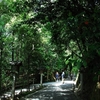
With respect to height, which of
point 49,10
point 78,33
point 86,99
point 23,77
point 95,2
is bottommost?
point 86,99

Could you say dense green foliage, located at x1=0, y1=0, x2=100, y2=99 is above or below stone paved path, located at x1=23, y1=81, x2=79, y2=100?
above

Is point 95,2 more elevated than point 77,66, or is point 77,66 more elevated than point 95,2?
point 95,2

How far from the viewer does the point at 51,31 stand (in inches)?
257

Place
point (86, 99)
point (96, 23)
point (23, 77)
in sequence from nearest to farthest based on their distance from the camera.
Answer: point (96, 23) < point (86, 99) < point (23, 77)

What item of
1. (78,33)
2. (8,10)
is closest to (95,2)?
(78,33)

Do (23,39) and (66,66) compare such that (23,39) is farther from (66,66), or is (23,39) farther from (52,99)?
(66,66)

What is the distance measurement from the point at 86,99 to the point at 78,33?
12247 millimetres

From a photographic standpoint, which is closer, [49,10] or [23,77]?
[49,10]

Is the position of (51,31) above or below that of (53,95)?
above

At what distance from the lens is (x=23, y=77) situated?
2128 cm

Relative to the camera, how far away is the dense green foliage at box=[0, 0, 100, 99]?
13.7 ft

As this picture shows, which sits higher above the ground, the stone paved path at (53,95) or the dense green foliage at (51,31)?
the dense green foliage at (51,31)

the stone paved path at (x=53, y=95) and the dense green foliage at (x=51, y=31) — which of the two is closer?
the dense green foliage at (x=51, y=31)

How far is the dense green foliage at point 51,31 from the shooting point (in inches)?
165
